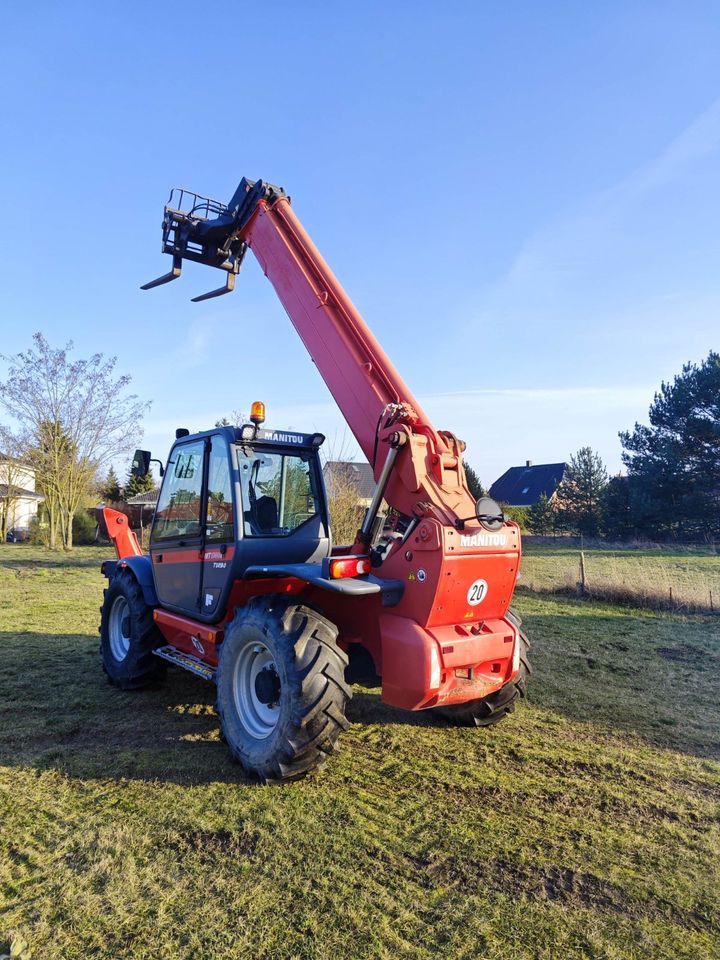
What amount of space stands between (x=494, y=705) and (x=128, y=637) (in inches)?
137

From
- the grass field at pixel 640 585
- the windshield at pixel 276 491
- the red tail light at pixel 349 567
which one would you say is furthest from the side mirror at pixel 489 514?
the grass field at pixel 640 585

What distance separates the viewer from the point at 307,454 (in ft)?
17.7

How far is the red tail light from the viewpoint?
12.8ft

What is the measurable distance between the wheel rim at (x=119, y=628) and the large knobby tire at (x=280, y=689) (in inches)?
85.8

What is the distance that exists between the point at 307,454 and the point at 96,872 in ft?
10.9

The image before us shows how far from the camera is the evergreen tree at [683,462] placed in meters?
27.2

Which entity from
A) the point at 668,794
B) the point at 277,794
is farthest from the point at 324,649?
the point at 668,794

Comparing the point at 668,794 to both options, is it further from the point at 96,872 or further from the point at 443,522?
the point at 96,872

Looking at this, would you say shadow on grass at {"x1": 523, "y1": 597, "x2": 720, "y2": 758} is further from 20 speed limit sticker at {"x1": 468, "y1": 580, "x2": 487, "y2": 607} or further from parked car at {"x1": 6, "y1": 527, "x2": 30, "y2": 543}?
parked car at {"x1": 6, "y1": 527, "x2": 30, "y2": 543}

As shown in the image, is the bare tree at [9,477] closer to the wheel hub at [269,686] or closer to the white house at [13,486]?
the white house at [13,486]

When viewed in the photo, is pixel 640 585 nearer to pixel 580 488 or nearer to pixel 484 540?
pixel 484 540

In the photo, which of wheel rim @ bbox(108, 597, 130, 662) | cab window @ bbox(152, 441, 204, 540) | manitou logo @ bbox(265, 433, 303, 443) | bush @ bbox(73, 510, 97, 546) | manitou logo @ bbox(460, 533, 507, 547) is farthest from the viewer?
Result: bush @ bbox(73, 510, 97, 546)

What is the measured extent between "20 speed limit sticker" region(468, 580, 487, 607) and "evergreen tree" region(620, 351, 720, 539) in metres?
26.7

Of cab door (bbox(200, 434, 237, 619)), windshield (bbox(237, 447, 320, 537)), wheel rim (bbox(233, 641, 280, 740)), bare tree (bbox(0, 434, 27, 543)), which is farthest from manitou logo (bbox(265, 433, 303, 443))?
bare tree (bbox(0, 434, 27, 543))
